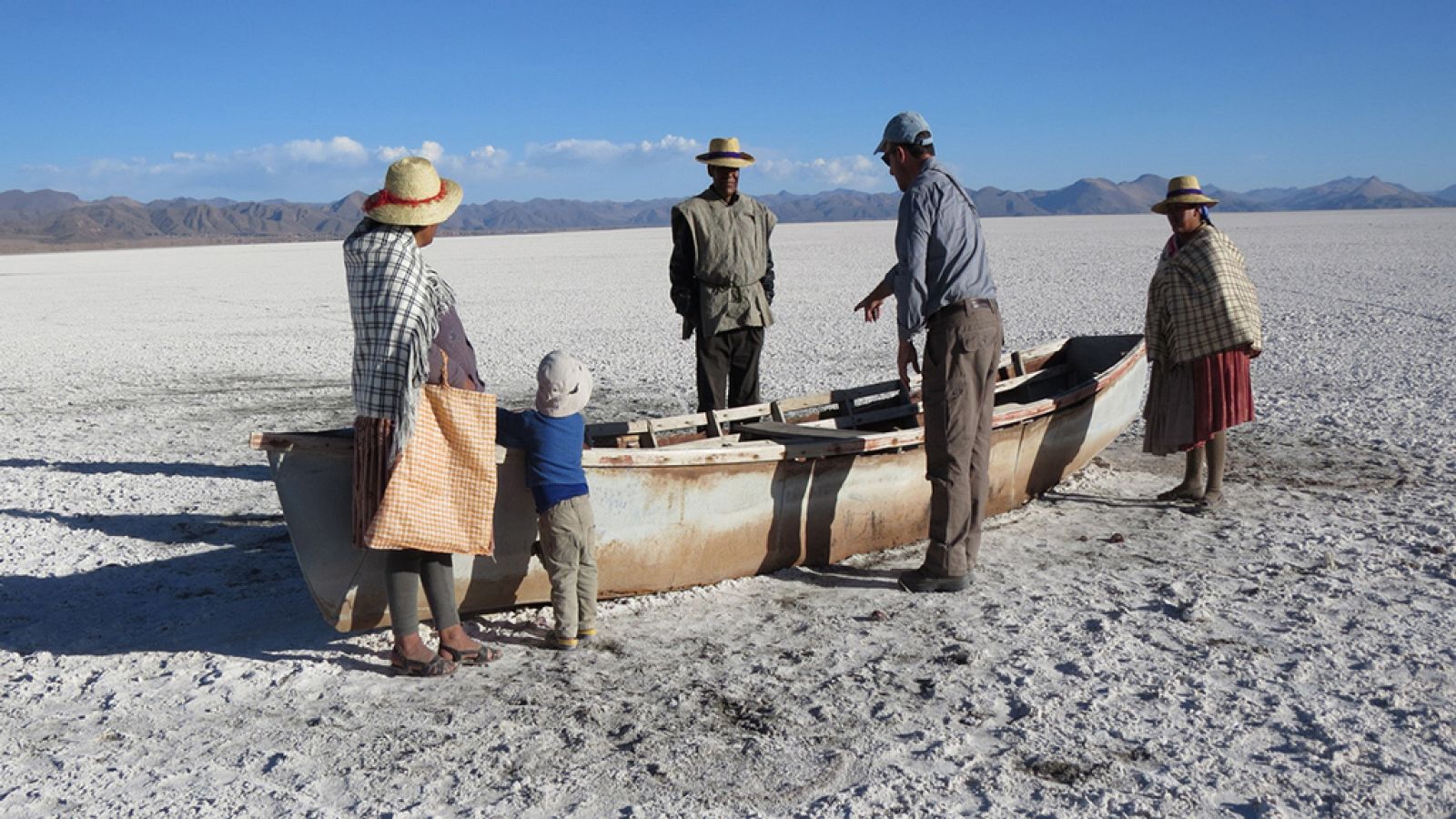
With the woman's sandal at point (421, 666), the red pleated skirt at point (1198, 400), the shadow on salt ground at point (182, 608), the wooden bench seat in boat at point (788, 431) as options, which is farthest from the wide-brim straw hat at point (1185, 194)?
the shadow on salt ground at point (182, 608)

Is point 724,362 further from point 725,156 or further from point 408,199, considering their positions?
point 408,199

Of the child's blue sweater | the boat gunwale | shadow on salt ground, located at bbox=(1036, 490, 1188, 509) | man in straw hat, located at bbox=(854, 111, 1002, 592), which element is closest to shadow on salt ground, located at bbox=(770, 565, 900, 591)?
man in straw hat, located at bbox=(854, 111, 1002, 592)

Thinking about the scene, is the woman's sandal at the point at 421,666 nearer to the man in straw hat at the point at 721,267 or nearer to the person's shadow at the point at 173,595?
the person's shadow at the point at 173,595

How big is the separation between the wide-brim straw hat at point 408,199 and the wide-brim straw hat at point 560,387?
0.63 meters

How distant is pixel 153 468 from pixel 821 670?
17.4ft

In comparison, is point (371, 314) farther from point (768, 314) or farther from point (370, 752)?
point (768, 314)

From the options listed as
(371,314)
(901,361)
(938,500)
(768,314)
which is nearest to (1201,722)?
(938,500)

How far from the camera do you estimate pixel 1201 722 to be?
146 inches

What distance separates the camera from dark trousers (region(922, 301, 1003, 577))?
4.93m

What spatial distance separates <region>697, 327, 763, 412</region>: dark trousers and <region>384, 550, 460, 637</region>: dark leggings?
2.43m

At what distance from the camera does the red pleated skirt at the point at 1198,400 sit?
19.7 feet

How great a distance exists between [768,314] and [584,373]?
2.29 metres

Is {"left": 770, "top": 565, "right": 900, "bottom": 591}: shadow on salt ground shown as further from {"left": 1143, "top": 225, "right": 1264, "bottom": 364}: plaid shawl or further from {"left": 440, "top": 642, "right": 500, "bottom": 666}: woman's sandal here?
{"left": 1143, "top": 225, "right": 1264, "bottom": 364}: plaid shawl

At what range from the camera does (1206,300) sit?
5.94 m
